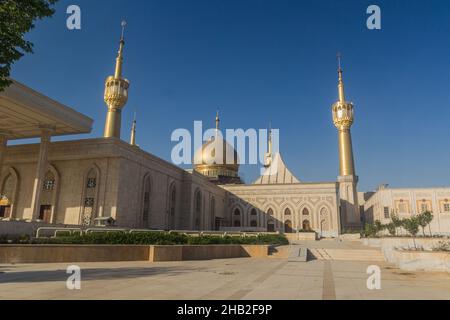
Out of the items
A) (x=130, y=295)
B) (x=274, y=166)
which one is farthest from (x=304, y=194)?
(x=130, y=295)

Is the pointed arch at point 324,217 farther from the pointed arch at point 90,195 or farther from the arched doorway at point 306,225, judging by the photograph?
the pointed arch at point 90,195

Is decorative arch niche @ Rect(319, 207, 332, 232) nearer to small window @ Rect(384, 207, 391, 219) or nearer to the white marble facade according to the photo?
small window @ Rect(384, 207, 391, 219)

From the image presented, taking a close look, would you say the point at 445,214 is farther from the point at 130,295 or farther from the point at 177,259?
the point at 130,295

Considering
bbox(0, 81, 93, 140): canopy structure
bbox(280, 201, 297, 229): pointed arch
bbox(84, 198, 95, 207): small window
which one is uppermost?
bbox(0, 81, 93, 140): canopy structure

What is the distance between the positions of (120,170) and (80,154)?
3185 millimetres

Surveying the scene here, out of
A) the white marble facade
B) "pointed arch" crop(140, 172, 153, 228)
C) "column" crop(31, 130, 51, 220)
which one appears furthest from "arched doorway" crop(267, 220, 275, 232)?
"column" crop(31, 130, 51, 220)

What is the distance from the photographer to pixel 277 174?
174ft

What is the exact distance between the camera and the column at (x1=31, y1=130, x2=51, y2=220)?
20.7 m

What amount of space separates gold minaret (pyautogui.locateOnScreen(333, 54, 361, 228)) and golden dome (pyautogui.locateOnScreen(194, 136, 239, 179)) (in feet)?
53.8

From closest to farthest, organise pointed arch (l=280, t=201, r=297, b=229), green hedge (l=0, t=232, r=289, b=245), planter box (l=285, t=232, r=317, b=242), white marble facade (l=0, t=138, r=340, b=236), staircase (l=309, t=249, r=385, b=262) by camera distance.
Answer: green hedge (l=0, t=232, r=289, b=245) → staircase (l=309, t=249, r=385, b=262) → white marble facade (l=0, t=138, r=340, b=236) → planter box (l=285, t=232, r=317, b=242) → pointed arch (l=280, t=201, r=297, b=229)

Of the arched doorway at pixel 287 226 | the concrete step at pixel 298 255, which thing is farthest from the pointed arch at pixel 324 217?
the concrete step at pixel 298 255

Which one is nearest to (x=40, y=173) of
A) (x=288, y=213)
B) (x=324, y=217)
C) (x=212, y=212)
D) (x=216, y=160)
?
(x=212, y=212)

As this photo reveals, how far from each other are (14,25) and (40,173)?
588 inches

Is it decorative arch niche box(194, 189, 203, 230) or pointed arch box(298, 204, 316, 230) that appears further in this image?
pointed arch box(298, 204, 316, 230)
